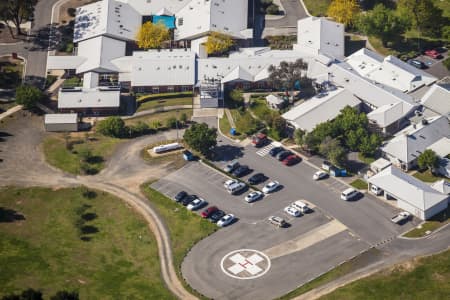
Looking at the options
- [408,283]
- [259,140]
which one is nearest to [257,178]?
[259,140]

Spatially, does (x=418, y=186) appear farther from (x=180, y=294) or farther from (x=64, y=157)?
(x=64, y=157)

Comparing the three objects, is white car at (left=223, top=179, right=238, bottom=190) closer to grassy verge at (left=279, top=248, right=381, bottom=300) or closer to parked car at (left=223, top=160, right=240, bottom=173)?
parked car at (left=223, top=160, right=240, bottom=173)

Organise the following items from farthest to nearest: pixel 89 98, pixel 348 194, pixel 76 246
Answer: pixel 89 98 → pixel 348 194 → pixel 76 246

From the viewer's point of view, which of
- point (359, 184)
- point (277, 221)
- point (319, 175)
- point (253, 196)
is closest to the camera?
point (277, 221)

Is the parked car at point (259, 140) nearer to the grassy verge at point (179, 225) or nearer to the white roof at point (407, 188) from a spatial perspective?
the grassy verge at point (179, 225)

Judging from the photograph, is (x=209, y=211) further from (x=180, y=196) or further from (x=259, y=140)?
(x=259, y=140)

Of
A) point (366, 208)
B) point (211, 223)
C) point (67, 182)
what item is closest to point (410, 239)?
point (366, 208)
